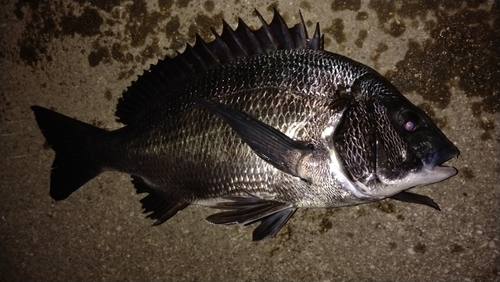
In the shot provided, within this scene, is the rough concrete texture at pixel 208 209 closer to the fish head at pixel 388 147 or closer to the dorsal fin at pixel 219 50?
the dorsal fin at pixel 219 50

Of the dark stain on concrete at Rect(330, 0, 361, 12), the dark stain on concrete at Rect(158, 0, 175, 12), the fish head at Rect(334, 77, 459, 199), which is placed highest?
the dark stain on concrete at Rect(330, 0, 361, 12)

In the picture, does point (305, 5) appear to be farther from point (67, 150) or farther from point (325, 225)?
point (67, 150)

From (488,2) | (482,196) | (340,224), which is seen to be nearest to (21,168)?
(340,224)

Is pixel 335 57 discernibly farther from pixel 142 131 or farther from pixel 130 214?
pixel 130 214

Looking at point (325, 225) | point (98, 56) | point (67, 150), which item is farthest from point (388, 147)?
point (98, 56)

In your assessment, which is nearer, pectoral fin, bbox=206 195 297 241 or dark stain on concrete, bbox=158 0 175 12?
pectoral fin, bbox=206 195 297 241

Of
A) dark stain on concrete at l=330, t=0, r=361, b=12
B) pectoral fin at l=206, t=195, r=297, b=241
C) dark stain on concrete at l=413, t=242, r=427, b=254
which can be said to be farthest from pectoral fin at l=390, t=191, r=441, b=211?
dark stain on concrete at l=330, t=0, r=361, b=12

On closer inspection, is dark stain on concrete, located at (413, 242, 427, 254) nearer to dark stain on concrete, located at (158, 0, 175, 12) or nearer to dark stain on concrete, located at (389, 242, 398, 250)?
dark stain on concrete, located at (389, 242, 398, 250)
